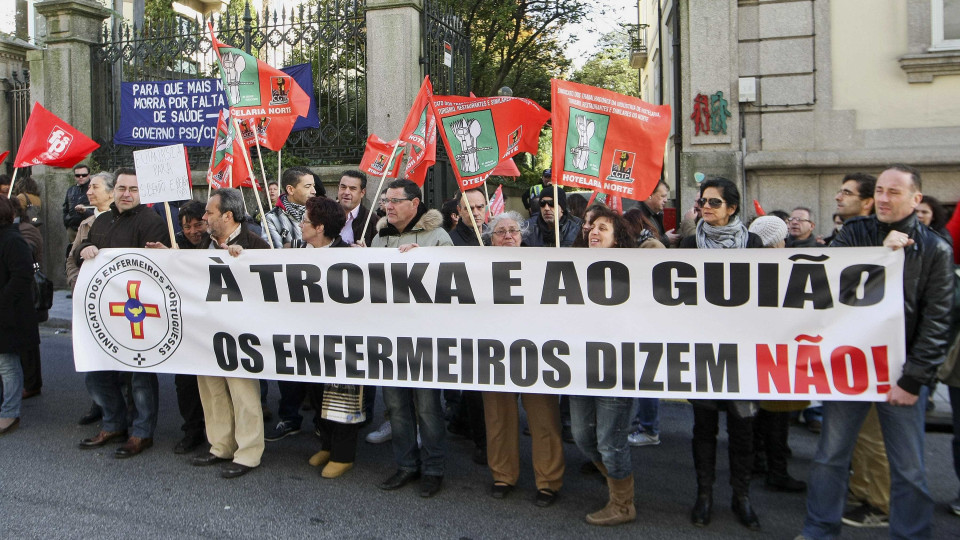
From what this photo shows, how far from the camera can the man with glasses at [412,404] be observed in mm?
5020

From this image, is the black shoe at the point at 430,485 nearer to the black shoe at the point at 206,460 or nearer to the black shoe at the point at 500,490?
the black shoe at the point at 500,490

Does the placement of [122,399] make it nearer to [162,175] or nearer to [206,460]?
[206,460]

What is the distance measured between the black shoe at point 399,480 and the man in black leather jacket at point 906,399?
229 centimetres

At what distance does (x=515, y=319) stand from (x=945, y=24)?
8.74 m

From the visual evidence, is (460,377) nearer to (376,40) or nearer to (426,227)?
(426,227)

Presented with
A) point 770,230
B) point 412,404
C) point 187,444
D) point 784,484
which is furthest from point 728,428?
point 187,444

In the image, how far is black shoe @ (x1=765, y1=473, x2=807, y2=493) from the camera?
4957 millimetres

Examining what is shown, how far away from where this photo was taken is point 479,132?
5.64 metres

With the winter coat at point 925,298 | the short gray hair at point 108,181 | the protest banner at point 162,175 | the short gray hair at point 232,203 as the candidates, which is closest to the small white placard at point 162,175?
the protest banner at point 162,175

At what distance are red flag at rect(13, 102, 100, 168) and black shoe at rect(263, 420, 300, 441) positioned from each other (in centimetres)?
376

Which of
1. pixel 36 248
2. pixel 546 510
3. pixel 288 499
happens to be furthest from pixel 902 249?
pixel 36 248

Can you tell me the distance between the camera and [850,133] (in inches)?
419

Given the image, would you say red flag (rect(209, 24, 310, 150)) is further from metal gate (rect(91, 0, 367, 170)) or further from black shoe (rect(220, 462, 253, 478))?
metal gate (rect(91, 0, 367, 170))

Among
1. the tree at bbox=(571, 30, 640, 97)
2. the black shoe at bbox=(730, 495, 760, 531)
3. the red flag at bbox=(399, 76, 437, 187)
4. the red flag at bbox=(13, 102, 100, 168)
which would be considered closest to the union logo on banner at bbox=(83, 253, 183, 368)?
the red flag at bbox=(399, 76, 437, 187)
